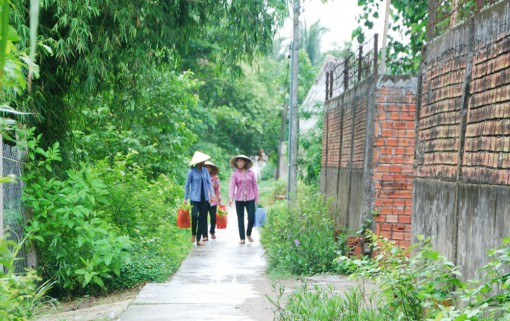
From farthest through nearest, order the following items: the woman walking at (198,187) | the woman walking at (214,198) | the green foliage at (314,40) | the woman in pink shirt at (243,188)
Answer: the green foliage at (314,40), the woman walking at (214,198), the woman in pink shirt at (243,188), the woman walking at (198,187)

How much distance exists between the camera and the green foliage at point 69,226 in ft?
25.7

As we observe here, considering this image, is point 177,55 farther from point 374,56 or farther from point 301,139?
point 301,139

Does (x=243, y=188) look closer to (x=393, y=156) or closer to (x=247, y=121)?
(x=393, y=156)

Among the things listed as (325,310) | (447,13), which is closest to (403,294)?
(325,310)

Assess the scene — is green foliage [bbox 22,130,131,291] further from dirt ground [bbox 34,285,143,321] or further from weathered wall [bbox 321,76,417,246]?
weathered wall [bbox 321,76,417,246]

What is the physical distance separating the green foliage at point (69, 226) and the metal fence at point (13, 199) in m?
0.12

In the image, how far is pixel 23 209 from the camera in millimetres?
7875

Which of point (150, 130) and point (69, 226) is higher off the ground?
point (150, 130)

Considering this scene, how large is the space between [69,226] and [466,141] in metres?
4.37

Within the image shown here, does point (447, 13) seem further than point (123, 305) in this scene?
No

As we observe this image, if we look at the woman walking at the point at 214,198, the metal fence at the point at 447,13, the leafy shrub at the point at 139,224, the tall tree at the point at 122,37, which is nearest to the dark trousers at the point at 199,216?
the woman walking at the point at 214,198

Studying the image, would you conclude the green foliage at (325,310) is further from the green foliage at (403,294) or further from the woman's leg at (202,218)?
the woman's leg at (202,218)

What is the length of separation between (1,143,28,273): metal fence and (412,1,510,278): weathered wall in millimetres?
3853

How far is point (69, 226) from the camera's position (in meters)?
7.75
